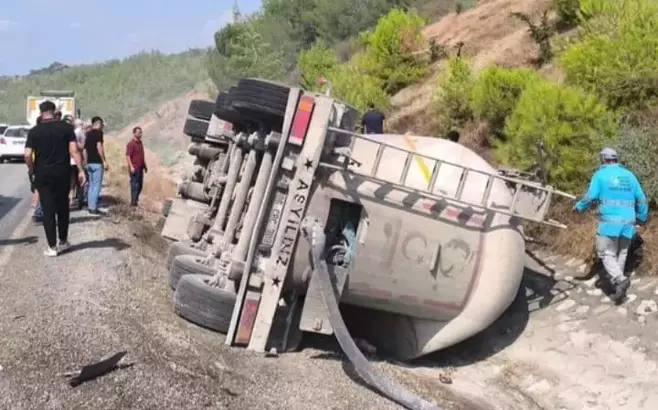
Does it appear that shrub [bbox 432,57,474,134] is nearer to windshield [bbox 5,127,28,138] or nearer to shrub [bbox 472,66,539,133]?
shrub [bbox 472,66,539,133]

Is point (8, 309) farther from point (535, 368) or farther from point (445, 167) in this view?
point (535, 368)

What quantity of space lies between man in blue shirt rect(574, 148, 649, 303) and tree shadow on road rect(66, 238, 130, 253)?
17.1 ft

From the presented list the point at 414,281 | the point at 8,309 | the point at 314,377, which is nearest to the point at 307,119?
the point at 414,281

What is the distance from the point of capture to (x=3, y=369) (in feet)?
18.5

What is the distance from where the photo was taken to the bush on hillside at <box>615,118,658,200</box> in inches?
399

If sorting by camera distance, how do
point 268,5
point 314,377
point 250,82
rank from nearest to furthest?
point 314,377 → point 250,82 → point 268,5

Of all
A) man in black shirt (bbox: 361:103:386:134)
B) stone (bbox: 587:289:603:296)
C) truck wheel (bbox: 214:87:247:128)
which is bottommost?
stone (bbox: 587:289:603:296)

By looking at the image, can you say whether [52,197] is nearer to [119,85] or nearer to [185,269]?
[185,269]

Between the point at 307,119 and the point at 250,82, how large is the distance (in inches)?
32.7

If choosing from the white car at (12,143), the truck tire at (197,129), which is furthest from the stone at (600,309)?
the white car at (12,143)

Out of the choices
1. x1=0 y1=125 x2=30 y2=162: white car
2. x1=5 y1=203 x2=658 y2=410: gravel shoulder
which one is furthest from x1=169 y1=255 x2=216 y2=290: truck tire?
x1=0 y1=125 x2=30 y2=162: white car

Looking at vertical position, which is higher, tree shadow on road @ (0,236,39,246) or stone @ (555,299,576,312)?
stone @ (555,299,576,312)

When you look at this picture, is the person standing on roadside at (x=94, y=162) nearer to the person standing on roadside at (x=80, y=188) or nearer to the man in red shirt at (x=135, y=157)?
the person standing on roadside at (x=80, y=188)

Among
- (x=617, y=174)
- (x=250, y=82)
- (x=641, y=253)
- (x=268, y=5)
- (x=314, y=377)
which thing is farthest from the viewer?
(x=268, y=5)
